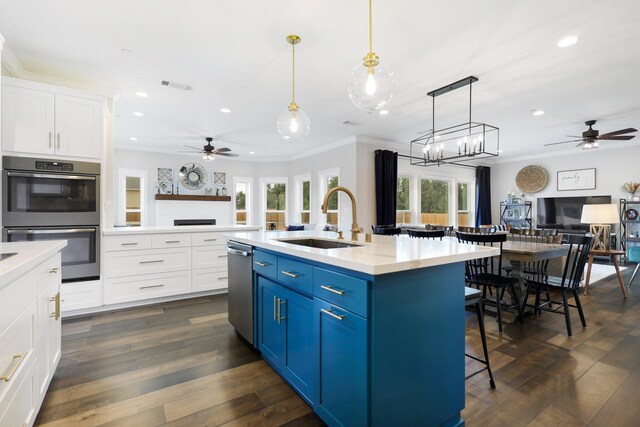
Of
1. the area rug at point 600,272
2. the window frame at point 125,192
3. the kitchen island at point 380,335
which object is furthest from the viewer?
the window frame at point 125,192

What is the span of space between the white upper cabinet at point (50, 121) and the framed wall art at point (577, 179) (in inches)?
372

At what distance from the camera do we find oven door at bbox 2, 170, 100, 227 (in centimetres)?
289

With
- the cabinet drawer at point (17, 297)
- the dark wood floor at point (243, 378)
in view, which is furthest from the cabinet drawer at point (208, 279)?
the cabinet drawer at point (17, 297)

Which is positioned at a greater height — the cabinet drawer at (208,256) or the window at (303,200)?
the window at (303,200)

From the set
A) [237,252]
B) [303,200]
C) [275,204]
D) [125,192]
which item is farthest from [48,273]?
[275,204]

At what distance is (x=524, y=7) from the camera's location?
2.27 m

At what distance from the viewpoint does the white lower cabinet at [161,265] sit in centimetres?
345

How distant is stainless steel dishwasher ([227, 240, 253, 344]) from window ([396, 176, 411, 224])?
5267 millimetres

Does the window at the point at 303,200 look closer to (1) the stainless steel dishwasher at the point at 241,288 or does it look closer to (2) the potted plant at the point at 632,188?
(1) the stainless steel dishwasher at the point at 241,288

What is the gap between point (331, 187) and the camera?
7.19m

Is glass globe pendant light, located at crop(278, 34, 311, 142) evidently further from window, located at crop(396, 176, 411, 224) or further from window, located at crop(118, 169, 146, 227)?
window, located at crop(118, 169, 146, 227)

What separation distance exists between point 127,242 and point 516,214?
29.7 ft

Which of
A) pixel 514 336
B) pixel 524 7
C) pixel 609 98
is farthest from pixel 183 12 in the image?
pixel 609 98

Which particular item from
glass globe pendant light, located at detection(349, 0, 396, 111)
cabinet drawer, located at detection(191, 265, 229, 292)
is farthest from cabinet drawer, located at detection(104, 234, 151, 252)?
glass globe pendant light, located at detection(349, 0, 396, 111)
